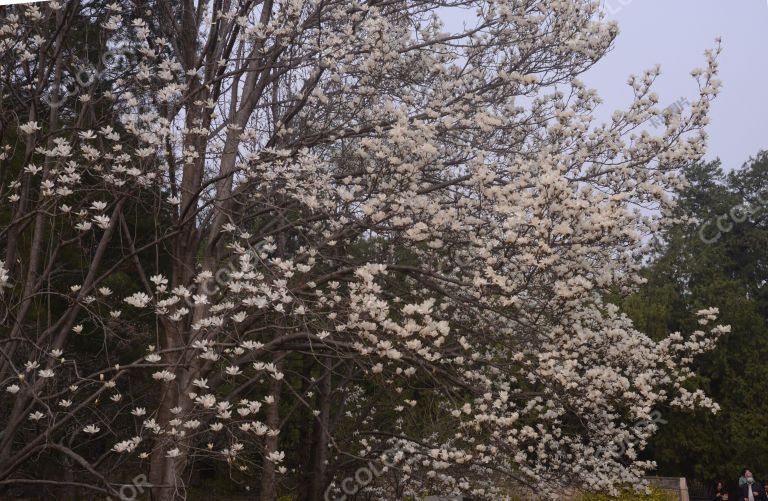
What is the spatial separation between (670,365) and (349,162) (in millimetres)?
4453

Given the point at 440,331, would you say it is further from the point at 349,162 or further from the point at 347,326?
the point at 349,162

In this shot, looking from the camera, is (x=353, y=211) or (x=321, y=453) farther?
(x=321, y=453)

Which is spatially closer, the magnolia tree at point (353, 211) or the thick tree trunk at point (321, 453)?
the magnolia tree at point (353, 211)

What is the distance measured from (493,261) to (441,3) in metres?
3.52

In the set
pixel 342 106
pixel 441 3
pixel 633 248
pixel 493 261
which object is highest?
pixel 441 3

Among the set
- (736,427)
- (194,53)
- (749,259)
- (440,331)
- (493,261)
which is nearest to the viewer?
(440,331)

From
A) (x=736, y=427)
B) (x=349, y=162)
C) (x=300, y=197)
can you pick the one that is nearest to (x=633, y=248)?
(x=300, y=197)

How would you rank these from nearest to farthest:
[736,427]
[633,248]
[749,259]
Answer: [633,248] < [736,427] < [749,259]

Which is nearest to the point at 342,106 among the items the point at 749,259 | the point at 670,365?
the point at 670,365

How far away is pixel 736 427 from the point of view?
22.4 m

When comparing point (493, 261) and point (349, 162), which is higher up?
point (349, 162)

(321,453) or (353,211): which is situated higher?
(353,211)

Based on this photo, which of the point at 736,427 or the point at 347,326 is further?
the point at 736,427

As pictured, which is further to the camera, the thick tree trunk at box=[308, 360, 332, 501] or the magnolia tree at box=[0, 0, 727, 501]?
the thick tree trunk at box=[308, 360, 332, 501]
